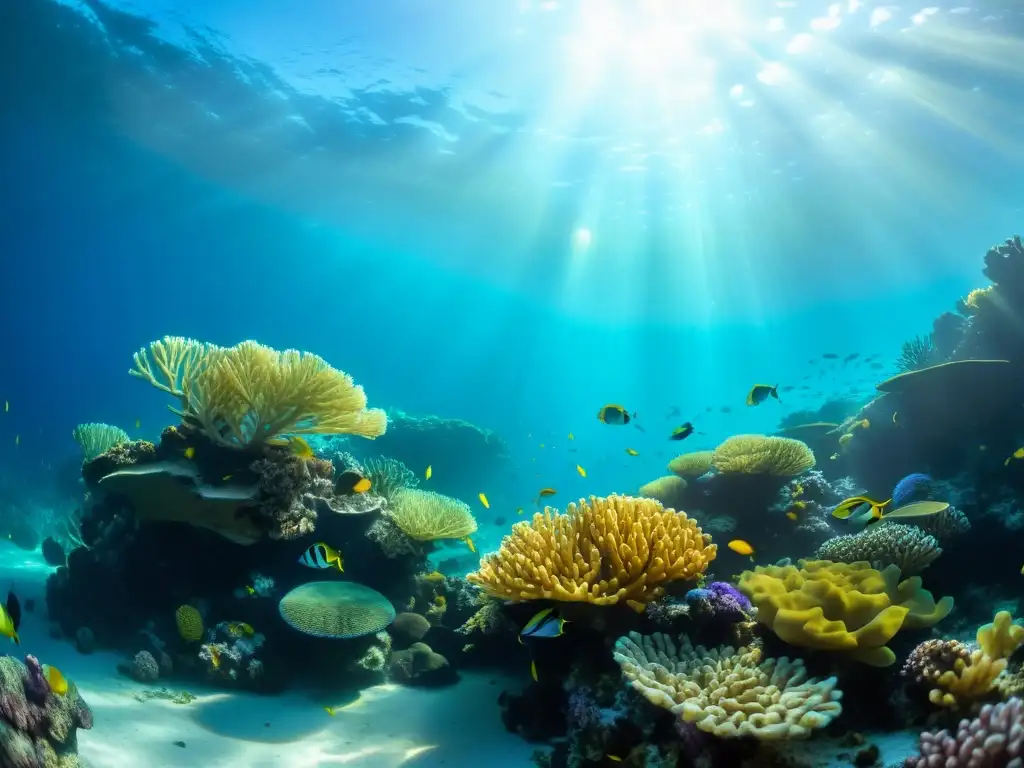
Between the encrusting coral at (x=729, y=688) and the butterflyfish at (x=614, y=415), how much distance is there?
3709 millimetres

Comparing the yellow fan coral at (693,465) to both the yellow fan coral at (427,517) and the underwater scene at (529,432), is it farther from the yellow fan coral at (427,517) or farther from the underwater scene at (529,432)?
the yellow fan coral at (427,517)

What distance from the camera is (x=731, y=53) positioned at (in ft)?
60.3

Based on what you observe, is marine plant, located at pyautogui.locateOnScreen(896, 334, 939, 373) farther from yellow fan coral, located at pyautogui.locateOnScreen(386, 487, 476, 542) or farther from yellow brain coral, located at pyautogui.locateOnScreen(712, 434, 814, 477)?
yellow fan coral, located at pyautogui.locateOnScreen(386, 487, 476, 542)

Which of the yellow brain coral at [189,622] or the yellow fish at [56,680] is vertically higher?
the yellow brain coral at [189,622]

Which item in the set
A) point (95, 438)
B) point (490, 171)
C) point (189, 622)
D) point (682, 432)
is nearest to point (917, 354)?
point (682, 432)

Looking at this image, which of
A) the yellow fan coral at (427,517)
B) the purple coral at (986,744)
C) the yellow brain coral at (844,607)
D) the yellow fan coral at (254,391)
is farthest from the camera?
the yellow fan coral at (427,517)

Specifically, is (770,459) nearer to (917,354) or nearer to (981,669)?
(981,669)

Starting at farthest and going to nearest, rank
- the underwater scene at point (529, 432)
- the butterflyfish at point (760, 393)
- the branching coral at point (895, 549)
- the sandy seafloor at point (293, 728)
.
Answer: the butterflyfish at point (760, 393)
the branching coral at point (895, 549)
the sandy seafloor at point (293, 728)
the underwater scene at point (529, 432)

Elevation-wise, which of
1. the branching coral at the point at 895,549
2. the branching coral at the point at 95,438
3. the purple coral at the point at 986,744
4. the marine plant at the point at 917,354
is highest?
the marine plant at the point at 917,354

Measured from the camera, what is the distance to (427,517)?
23.3 ft

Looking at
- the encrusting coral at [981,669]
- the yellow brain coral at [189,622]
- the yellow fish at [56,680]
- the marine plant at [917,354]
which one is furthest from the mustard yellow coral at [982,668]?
the marine plant at [917,354]

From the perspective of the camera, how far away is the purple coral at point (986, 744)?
218cm

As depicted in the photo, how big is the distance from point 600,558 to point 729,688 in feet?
4.42

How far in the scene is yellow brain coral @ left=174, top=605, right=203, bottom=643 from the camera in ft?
18.9
